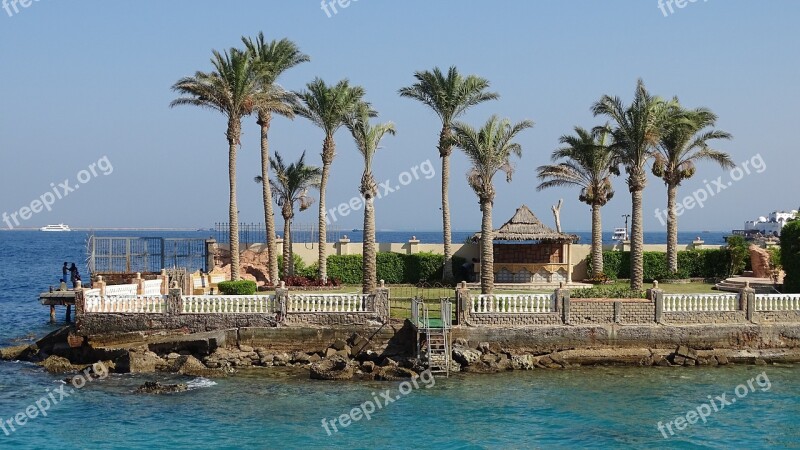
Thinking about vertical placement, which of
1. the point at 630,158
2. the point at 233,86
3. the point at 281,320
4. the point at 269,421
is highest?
the point at 233,86

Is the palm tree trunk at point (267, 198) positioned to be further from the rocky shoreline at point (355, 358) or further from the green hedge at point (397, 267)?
the rocky shoreline at point (355, 358)

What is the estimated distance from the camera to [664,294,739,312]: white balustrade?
31.4m

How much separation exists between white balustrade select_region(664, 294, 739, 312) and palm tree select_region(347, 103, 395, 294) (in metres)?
12.1

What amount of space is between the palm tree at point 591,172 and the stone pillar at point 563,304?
53.5 ft

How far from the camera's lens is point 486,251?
125ft

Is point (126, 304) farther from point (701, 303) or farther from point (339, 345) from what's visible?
point (701, 303)

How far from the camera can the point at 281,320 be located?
31.2m

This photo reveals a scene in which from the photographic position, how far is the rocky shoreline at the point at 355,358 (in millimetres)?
28594

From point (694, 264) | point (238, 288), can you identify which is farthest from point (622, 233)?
point (238, 288)

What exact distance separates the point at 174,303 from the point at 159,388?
5.94 m

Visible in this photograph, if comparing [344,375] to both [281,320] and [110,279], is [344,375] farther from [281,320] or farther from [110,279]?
[110,279]

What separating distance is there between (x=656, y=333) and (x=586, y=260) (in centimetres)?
1907

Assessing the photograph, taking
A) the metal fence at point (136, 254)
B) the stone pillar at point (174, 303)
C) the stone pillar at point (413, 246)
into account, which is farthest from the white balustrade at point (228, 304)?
the stone pillar at point (413, 246)

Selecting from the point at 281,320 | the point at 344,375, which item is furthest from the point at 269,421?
the point at 281,320
